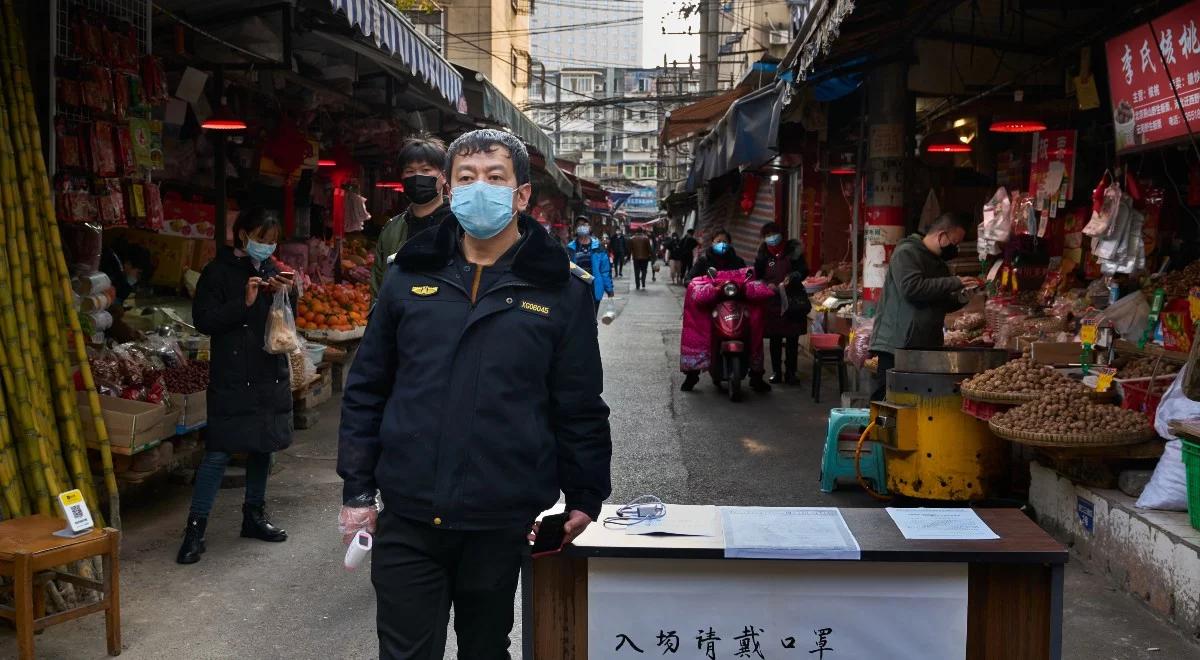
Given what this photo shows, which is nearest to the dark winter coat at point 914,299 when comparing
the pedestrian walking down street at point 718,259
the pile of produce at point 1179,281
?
the pile of produce at point 1179,281

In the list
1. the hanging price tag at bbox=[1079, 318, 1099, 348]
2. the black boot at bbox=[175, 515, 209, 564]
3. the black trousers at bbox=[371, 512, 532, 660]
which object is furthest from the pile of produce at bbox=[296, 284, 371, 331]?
the black trousers at bbox=[371, 512, 532, 660]

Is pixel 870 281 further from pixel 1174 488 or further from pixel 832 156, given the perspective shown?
pixel 1174 488

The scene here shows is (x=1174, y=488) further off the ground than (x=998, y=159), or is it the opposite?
(x=998, y=159)

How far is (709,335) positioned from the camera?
11.5 m

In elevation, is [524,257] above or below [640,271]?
above

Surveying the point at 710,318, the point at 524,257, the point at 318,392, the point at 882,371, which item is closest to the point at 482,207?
the point at 524,257

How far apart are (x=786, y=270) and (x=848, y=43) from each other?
367 cm

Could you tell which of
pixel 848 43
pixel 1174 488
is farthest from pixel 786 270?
pixel 1174 488

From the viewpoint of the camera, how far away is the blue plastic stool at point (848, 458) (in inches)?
279

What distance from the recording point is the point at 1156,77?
6281mm

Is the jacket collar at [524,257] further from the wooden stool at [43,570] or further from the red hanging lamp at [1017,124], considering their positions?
the red hanging lamp at [1017,124]

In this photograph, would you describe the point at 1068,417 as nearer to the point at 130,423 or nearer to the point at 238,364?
the point at 238,364

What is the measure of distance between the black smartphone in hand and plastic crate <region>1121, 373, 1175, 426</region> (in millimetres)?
4097

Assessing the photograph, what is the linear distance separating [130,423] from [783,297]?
7.60 metres
